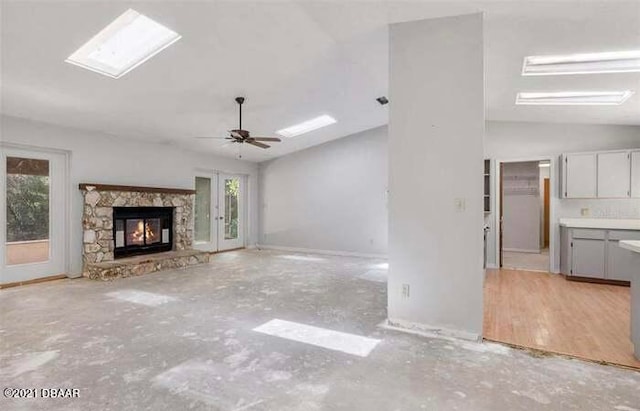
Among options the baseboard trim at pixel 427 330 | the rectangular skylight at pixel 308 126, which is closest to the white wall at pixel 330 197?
the rectangular skylight at pixel 308 126

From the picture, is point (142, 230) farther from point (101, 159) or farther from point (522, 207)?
point (522, 207)

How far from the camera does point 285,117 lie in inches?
231

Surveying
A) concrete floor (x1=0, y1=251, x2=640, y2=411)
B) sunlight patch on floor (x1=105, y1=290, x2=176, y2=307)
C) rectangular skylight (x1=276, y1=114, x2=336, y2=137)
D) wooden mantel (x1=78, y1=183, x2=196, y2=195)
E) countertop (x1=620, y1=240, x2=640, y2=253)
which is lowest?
sunlight patch on floor (x1=105, y1=290, x2=176, y2=307)

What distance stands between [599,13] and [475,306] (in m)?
2.57

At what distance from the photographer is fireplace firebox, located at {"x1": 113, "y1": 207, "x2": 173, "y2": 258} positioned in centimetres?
584

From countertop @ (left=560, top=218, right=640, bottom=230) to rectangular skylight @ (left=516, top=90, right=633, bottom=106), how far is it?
5.72ft

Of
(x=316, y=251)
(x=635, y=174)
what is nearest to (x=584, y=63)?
(x=635, y=174)

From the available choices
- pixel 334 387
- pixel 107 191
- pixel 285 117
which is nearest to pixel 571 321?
pixel 334 387

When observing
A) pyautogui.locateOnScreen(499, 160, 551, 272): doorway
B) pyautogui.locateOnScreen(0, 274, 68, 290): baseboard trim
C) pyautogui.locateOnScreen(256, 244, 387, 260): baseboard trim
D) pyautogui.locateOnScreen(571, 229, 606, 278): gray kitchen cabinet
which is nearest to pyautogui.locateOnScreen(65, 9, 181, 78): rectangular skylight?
pyautogui.locateOnScreen(0, 274, 68, 290): baseboard trim

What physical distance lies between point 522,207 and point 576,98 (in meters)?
4.34

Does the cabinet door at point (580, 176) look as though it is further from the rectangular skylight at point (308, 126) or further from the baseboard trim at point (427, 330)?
the rectangular skylight at point (308, 126)

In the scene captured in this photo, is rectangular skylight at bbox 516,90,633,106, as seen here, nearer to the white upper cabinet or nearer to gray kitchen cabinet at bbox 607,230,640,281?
the white upper cabinet

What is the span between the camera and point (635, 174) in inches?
187

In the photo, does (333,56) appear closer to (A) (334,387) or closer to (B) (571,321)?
(A) (334,387)
